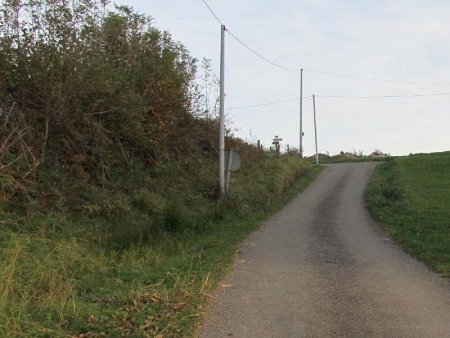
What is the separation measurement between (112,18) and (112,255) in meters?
12.4

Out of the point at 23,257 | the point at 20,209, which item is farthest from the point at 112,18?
the point at 23,257

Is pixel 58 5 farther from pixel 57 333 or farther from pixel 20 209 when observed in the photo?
pixel 57 333

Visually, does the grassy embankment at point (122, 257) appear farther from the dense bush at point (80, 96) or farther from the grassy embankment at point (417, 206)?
the grassy embankment at point (417, 206)

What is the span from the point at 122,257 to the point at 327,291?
4275 millimetres

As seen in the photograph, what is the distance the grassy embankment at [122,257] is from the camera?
5.54 meters

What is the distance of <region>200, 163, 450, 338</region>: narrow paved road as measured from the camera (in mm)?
6012

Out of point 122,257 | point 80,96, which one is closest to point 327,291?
point 122,257

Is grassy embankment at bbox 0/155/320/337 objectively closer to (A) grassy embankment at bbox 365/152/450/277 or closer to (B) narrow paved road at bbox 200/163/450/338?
(B) narrow paved road at bbox 200/163/450/338

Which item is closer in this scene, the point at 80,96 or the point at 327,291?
the point at 327,291

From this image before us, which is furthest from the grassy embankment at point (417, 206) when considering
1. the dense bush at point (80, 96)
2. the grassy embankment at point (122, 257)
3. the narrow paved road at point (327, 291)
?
the dense bush at point (80, 96)

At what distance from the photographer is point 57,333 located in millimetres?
5047

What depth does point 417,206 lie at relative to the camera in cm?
1903

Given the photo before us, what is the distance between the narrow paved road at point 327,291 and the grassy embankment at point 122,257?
0.53m

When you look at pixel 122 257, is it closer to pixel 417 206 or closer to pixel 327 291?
pixel 327 291
